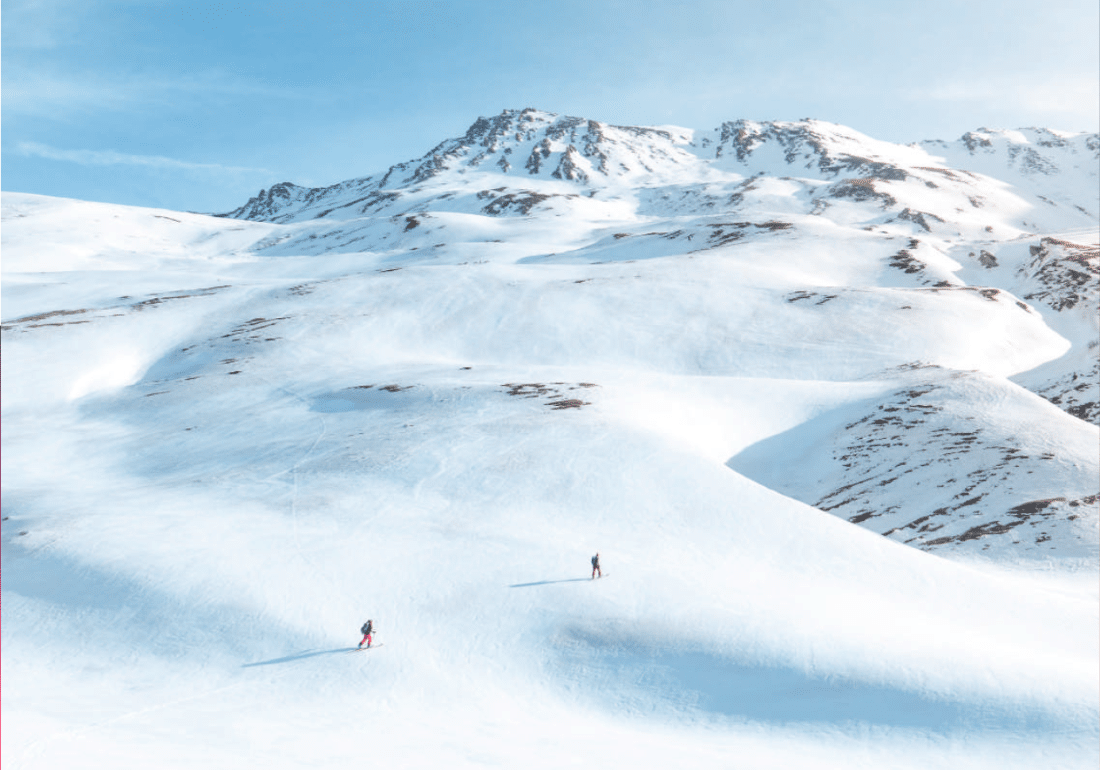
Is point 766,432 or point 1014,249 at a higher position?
point 1014,249

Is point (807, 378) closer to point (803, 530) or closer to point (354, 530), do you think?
point (803, 530)

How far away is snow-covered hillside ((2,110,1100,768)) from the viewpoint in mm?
17109

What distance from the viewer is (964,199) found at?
509 feet

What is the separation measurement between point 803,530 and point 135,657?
2596cm

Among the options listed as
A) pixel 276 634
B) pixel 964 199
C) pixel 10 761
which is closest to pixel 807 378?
pixel 276 634

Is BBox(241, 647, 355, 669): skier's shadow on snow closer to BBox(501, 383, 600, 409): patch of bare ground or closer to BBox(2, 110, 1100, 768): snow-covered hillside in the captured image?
BBox(2, 110, 1100, 768): snow-covered hillside

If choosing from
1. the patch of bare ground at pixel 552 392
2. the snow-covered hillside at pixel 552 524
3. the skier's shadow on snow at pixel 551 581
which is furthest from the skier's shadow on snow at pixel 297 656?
the patch of bare ground at pixel 552 392

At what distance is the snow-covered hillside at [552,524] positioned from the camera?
17.1 meters

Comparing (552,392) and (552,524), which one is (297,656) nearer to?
(552,524)

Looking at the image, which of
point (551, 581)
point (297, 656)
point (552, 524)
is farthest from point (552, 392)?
point (297, 656)

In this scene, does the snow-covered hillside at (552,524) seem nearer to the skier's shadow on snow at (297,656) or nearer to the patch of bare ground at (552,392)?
the skier's shadow on snow at (297,656)

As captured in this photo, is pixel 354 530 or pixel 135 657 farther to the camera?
pixel 354 530

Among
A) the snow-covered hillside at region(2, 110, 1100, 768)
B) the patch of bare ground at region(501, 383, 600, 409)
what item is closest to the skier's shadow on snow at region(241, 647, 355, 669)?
the snow-covered hillside at region(2, 110, 1100, 768)

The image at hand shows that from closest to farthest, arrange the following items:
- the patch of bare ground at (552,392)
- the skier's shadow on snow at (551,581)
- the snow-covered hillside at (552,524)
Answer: the snow-covered hillside at (552,524) → the skier's shadow on snow at (551,581) → the patch of bare ground at (552,392)
